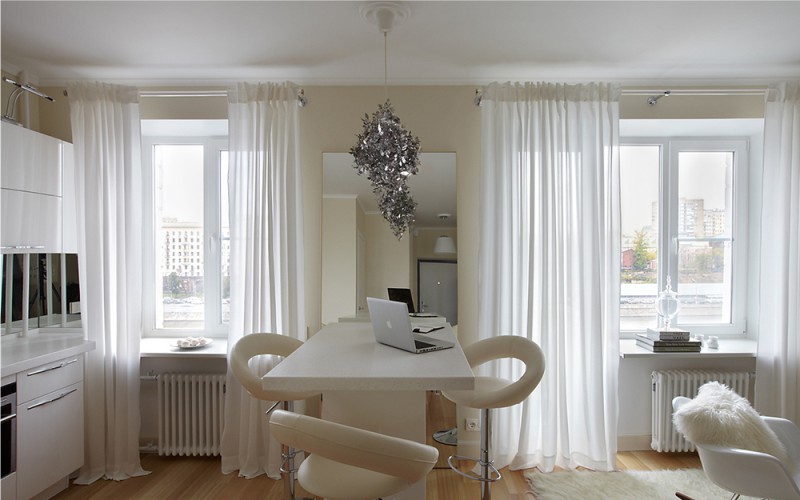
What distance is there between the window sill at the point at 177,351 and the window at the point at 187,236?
0.26 metres

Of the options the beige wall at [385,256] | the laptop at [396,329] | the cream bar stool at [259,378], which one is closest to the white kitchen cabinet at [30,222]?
the cream bar stool at [259,378]

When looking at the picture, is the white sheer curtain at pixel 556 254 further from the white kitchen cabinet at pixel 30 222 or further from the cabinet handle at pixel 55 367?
the white kitchen cabinet at pixel 30 222

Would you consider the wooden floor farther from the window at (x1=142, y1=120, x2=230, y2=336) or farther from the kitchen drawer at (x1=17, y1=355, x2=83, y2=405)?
the window at (x1=142, y1=120, x2=230, y2=336)

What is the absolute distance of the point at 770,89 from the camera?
316cm

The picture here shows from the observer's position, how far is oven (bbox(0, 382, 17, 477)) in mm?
2357

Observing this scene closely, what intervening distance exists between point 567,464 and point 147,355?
9.79 feet

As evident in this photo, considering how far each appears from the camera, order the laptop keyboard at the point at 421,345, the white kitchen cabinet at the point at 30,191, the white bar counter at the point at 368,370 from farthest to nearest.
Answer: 1. the white kitchen cabinet at the point at 30,191
2. the laptop keyboard at the point at 421,345
3. the white bar counter at the point at 368,370

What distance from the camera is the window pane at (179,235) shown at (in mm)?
3732

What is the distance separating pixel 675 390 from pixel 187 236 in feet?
12.8

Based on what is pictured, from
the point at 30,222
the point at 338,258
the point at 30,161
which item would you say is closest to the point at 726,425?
the point at 338,258

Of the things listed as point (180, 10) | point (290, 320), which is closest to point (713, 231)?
point (290, 320)

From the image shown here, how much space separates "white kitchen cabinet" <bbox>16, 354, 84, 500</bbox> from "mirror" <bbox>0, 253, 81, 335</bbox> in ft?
1.56

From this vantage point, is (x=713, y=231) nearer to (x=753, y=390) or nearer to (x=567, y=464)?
(x=753, y=390)

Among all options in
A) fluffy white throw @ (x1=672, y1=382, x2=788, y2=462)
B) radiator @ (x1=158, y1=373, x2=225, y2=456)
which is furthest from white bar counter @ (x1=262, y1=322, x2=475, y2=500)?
radiator @ (x1=158, y1=373, x2=225, y2=456)
